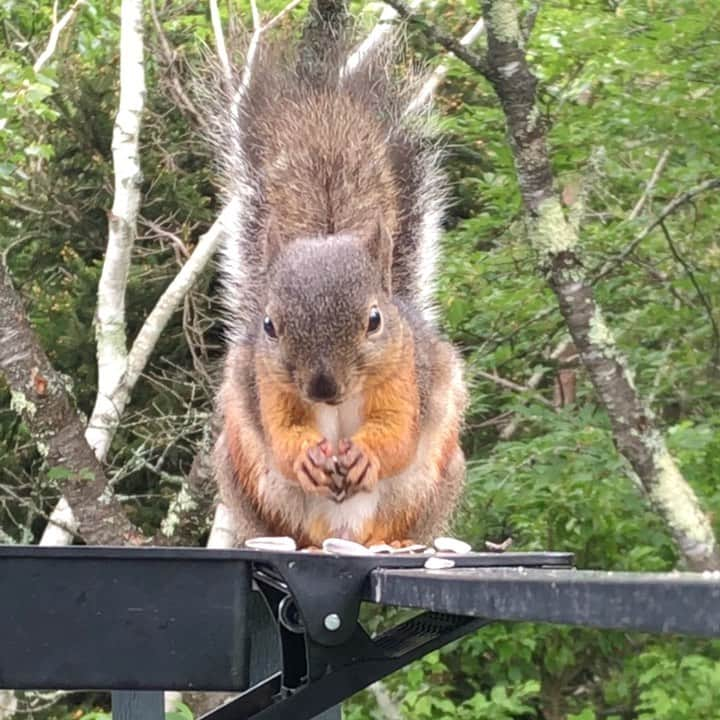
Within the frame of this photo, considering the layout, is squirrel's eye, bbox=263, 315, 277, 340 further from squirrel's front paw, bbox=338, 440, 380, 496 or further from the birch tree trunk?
the birch tree trunk

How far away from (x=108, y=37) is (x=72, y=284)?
1.52 m

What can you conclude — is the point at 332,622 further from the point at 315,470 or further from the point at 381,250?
the point at 381,250

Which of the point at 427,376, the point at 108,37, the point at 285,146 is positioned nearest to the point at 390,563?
the point at 427,376

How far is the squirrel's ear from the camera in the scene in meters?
2.28

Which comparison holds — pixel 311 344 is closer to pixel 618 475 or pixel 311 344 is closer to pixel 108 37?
pixel 618 475

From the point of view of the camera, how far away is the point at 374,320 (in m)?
2.21

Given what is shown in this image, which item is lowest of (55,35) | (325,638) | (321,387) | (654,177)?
(325,638)

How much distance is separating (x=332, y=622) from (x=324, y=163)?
1.37 m

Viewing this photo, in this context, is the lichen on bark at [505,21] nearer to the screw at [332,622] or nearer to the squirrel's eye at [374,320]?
the squirrel's eye at [374,320]

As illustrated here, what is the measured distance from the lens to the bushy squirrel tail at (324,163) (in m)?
2.53

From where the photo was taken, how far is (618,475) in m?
4.41

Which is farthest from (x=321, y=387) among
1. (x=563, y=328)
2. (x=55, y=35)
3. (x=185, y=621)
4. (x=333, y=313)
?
(x=55, y=35)

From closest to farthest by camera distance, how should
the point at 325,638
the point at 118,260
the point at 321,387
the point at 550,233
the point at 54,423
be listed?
the point at 325,638 → the point at 321,387 → the point at 550,233 → the point at 54,423 → the point at 118,260

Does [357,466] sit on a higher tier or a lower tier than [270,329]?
lower
